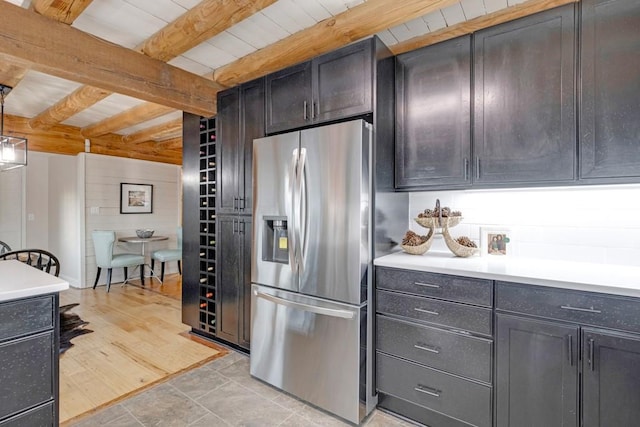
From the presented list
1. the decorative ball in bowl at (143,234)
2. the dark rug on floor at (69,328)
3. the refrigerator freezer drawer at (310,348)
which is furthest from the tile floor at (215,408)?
the decorative ball in bowl at (143,234)

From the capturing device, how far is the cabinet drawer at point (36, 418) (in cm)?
138

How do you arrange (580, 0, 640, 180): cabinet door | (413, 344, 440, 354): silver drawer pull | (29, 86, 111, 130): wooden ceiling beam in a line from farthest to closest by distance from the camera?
(29, 86, 111, 130): wooden ceiling beam → (413, 344, 440, 354): silver drawer pull → (580, 0, 640, 180): cabinet door

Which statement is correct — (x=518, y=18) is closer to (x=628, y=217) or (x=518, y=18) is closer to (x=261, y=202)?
(x=628, y=217)

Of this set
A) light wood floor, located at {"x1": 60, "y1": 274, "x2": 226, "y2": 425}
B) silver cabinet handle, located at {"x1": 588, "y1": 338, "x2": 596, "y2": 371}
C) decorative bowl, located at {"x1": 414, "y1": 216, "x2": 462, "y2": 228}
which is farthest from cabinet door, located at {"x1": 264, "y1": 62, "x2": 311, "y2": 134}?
light wood floor, located at {"x1": 60, "y1": 274, "x2": 226, "y2": 425}

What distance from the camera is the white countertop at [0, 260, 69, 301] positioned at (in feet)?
4.46

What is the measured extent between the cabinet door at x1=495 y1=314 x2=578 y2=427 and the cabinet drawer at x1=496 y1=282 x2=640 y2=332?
54 millimetres

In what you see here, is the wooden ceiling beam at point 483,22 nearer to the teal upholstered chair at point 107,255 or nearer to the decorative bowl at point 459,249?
the decorative bowl at point 459,249

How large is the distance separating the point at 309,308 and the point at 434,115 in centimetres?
152

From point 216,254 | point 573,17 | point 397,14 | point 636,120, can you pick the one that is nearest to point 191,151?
point 216,254

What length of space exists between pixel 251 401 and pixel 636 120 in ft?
8.99

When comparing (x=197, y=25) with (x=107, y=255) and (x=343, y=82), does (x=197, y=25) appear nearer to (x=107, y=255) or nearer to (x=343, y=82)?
(x=343, y=82)

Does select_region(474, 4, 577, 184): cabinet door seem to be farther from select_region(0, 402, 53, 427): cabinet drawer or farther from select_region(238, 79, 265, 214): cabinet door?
select_region(0, 402, 53, 427): cabinet drawer

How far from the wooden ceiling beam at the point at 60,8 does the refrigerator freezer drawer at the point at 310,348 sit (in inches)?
83.1

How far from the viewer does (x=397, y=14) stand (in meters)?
1.88
